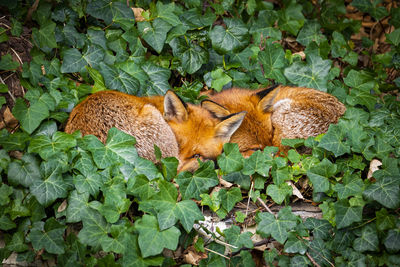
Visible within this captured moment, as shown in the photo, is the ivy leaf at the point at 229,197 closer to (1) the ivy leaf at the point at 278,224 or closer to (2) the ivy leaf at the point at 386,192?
(1) the ivy leaf at the point at 278,224

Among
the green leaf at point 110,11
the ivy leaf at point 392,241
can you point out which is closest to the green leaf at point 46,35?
the green leaf at point 110,11

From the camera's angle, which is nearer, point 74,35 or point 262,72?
point 74,35

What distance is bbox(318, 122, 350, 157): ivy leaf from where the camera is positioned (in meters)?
3.25

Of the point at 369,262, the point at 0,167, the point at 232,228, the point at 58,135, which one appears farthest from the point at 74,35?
the point at 369,262

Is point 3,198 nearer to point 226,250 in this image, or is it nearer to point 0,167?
point 0,167

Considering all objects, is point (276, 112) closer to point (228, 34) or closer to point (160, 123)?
point (228, 34)

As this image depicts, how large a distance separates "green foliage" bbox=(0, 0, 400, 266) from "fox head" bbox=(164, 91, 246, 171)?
0.82ft

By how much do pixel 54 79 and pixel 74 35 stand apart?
0.60 metres

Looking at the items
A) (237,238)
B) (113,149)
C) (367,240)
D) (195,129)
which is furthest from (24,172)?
(367,240)

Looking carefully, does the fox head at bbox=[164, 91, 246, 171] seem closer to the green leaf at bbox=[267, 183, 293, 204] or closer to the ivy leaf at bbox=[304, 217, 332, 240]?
the green leaf at bbox=[267, 183, 293, 204]

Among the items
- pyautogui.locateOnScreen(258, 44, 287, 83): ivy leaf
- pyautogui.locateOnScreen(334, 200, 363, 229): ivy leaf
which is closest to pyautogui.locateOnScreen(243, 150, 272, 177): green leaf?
pyautogui.locateOnScreen(334, 200, 363, 229): ivy leaf

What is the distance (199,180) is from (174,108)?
0.83 m

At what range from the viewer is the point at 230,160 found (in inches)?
126

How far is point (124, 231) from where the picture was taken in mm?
2730
